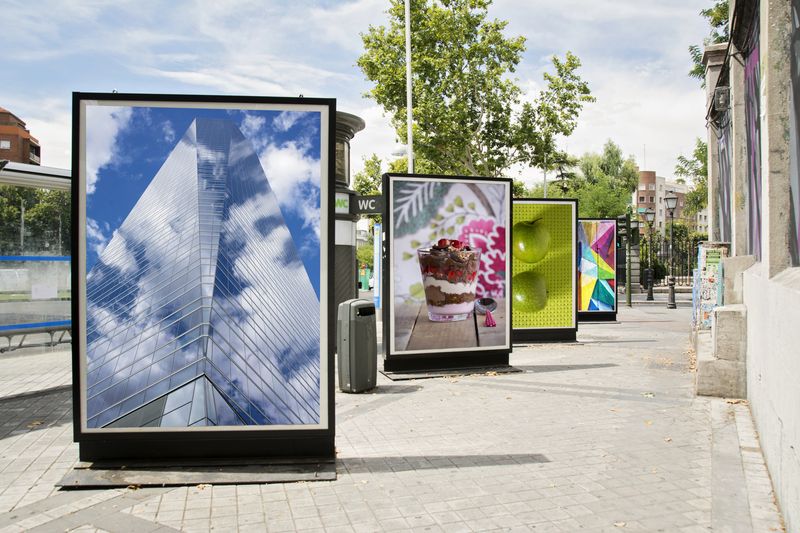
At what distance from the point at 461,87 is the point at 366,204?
72.2ft

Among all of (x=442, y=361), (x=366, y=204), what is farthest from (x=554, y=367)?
(x=366, y=204)

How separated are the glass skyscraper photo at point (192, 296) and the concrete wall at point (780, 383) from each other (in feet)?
11.3

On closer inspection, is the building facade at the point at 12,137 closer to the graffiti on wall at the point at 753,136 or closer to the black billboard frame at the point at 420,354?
the black billboard frame at the point at 420,354

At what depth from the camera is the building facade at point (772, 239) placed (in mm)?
4070

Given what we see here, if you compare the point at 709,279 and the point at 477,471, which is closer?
the point at 477,471

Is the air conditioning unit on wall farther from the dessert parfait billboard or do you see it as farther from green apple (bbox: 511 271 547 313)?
the dessert parfait billboard

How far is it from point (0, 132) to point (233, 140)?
92.1m

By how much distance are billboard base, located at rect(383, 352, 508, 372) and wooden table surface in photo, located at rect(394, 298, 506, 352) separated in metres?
0.14

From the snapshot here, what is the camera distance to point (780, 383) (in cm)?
445

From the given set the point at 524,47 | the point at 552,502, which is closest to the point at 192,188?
the point at 552,502

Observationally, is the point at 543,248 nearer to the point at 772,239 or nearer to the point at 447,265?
the point at 447,265

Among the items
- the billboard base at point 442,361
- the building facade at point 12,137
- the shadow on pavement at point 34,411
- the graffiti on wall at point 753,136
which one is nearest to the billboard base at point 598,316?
the billboard base at point 442,361

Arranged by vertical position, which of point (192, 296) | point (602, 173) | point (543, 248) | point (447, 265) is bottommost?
point (192, 296)

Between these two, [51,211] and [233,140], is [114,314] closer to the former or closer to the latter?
[233,140]
